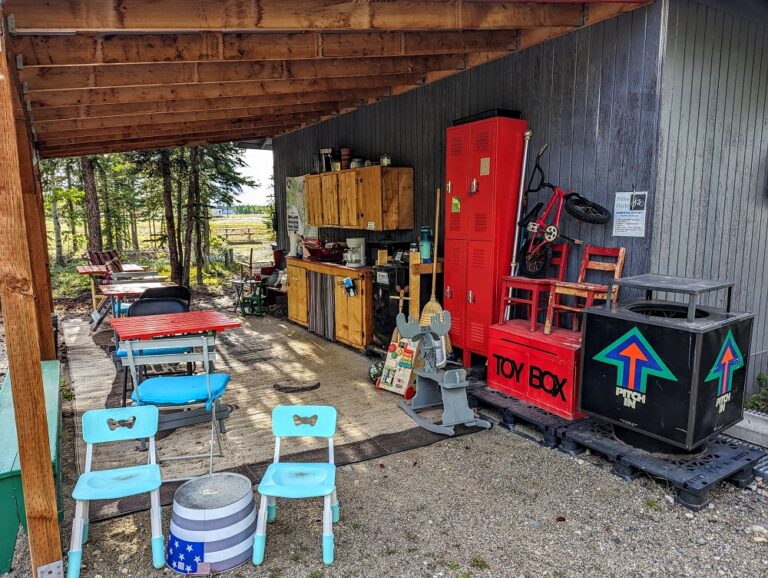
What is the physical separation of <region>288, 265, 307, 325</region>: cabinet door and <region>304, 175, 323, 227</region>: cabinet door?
84 centimetres

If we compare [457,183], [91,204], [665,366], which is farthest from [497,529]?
[91,204]

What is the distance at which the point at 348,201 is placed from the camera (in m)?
7.28

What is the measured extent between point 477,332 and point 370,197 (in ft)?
8.13

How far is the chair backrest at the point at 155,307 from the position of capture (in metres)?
4.91

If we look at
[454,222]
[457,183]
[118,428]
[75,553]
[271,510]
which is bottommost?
[271,510]

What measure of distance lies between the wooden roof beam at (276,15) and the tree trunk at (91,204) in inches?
373

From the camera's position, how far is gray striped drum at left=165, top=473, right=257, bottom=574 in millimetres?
2543

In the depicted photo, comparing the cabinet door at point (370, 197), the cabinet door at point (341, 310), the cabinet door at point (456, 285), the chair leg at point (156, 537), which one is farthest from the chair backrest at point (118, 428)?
the cabinet door at point (370, 197)

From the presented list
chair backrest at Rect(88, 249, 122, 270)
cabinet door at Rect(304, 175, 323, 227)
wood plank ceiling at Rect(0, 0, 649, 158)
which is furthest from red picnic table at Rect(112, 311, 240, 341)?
chair backrest at Rect(88, 249, 122, 270)

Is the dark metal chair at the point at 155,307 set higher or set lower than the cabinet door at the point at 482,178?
lower

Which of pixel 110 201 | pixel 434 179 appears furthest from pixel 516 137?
pixel 110 201

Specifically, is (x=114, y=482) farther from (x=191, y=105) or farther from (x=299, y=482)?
(x=191, y=105)

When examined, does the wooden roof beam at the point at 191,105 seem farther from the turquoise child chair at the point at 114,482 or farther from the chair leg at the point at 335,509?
the chair leg at the point at 335,509

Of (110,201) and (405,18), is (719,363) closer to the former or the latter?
(405,18)
